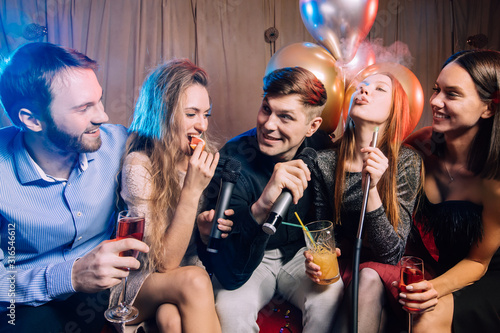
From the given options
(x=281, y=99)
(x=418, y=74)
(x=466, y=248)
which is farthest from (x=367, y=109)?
(x=418, y=74)

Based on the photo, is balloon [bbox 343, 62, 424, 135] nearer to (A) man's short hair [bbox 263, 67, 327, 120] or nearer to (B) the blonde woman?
(A) man's short hair [bbox 263, 67, 327, 120]

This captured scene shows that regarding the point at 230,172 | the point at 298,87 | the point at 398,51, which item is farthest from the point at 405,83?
the point at 398,51

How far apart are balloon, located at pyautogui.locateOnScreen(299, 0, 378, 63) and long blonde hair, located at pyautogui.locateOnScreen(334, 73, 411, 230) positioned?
1.44 feet

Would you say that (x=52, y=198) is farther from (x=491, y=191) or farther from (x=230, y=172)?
(x=491, y=191)

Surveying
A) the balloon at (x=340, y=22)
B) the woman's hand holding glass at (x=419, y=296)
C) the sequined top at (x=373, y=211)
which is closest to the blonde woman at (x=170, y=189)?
the sequined top at (x=373, y=211)

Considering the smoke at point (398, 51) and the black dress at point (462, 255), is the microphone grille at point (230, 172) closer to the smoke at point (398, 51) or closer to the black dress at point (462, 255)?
the black dress at point (462, 255)

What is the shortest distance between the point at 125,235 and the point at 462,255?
54.7 inches

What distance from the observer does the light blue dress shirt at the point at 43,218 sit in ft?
4.05

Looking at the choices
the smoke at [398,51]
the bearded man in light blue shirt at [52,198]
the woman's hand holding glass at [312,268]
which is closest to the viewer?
the bearded man in light blue shirt at [52,198]

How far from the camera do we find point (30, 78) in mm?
1199

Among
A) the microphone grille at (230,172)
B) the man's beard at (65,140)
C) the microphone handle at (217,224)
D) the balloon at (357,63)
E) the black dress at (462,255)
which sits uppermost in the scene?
the balloon at (357,63)

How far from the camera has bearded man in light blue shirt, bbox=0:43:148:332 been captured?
1204mm

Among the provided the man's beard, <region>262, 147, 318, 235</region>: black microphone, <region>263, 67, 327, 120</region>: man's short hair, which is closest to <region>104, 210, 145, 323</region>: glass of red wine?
the man's beard

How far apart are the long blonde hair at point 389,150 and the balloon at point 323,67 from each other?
30cm
